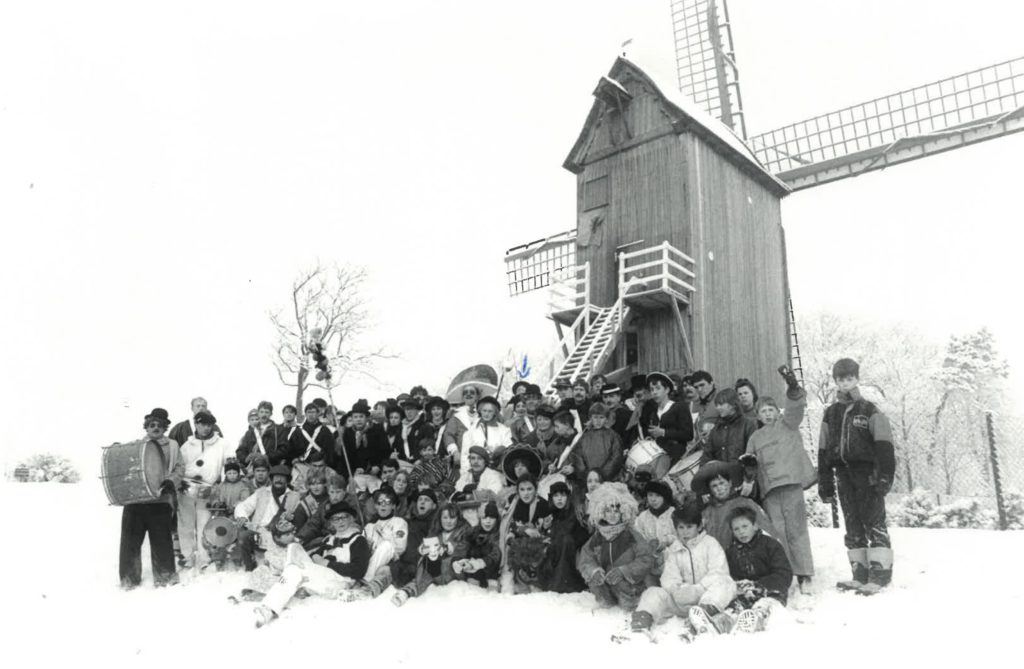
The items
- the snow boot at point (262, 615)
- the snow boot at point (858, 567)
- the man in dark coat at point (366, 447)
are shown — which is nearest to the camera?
the snow boot at point (262, 615)

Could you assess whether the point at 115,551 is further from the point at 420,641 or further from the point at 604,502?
the point at 604,502

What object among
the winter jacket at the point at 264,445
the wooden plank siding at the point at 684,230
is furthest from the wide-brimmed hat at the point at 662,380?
the wooden plank siding at the point at 684,230

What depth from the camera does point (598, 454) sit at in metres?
7.36

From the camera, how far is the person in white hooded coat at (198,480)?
8.61m

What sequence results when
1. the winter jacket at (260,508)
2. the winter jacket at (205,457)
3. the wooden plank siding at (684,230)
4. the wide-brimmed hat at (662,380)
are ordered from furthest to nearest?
1. the wooden plank siding at (684,230)
2. the winter jacket at (205,457)
3. the winter jacket at (260,508)
4. the wide-brimmed hat at (662,380)

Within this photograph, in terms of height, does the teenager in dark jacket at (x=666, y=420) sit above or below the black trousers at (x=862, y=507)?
above

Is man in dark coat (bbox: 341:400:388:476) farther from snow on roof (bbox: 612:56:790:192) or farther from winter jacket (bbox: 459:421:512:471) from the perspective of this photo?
snow on roof (bbox: 612:56:790:192)

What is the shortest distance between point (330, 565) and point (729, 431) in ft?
12.2

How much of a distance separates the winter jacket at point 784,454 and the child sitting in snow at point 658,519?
2.68 ft

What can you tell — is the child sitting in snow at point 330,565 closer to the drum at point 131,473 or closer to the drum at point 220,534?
the drum at point 220,534

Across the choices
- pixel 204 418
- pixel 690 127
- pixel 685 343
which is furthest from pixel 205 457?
pixel 690 127

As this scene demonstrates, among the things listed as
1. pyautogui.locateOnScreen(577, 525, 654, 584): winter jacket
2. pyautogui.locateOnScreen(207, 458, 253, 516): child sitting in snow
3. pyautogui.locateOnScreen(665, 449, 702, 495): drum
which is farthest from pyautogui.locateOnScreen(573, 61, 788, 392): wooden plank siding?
pyautogui.locateOnScreen(577, 525, 654, 584): winter jacket

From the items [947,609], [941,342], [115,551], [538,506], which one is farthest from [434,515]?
[941,342]

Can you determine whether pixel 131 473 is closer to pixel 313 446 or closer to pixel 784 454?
pixel 313 446
